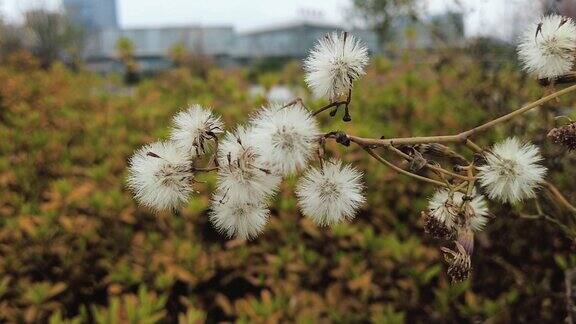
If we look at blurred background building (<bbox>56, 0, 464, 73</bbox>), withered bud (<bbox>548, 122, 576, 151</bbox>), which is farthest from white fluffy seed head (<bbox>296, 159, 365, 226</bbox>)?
blurred background building (<bbox>56, 0, 464, 73</bbox>)

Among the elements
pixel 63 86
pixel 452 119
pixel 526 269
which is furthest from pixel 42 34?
pixel 526 269

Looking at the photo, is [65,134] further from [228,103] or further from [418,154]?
[418,154]

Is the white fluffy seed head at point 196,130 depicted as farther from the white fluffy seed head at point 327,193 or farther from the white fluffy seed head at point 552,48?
the white fluffy seed head at point 552,48

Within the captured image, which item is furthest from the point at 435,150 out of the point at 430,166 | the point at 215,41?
the point at 215,41

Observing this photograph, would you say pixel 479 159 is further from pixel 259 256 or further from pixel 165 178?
pixel 259 256

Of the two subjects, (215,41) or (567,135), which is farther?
(215,41)

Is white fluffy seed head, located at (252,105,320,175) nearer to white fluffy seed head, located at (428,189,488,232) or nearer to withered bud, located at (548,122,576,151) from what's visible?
white fluffy seed head, located at (428,189,488,232)

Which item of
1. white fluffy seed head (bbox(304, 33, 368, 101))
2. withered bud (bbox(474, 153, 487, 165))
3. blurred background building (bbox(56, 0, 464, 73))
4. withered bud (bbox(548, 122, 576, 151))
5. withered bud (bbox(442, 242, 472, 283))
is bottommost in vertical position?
blurred background building (bbox(56, 0, 464, 73))
